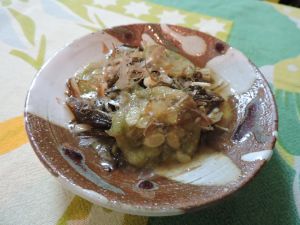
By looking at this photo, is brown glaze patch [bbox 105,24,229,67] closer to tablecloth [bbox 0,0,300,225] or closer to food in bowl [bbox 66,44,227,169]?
food in bowl [bbox 66,44,227,169]

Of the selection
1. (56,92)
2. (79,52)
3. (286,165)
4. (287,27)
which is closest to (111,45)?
(79,52)

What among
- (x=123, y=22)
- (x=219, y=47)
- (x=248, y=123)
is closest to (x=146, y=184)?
(x=248, y=123)

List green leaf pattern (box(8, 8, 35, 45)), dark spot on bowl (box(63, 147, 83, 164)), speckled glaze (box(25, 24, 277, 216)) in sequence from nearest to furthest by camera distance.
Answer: speckled glaze (box(25, 24, 277, 216))
dark spot on bowl (box(63, 147, 83, 164))
green leaf pattern (box(8, 8, 35, 45))

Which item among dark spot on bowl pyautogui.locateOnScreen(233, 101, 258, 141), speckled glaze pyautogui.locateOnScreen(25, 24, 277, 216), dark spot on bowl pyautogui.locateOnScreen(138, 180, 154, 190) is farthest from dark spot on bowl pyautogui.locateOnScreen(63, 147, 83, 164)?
dark spot on bowl pyautogui.locateOnScreen(233, 101, 258, 141)

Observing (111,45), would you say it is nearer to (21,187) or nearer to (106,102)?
(106,102)

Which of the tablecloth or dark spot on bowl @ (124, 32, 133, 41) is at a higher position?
dark spot on bowl @ (124, 32, 133, 41)

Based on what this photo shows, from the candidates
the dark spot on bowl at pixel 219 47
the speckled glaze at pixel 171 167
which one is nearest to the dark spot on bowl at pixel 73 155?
the speckled glaze at pixel 171 167
